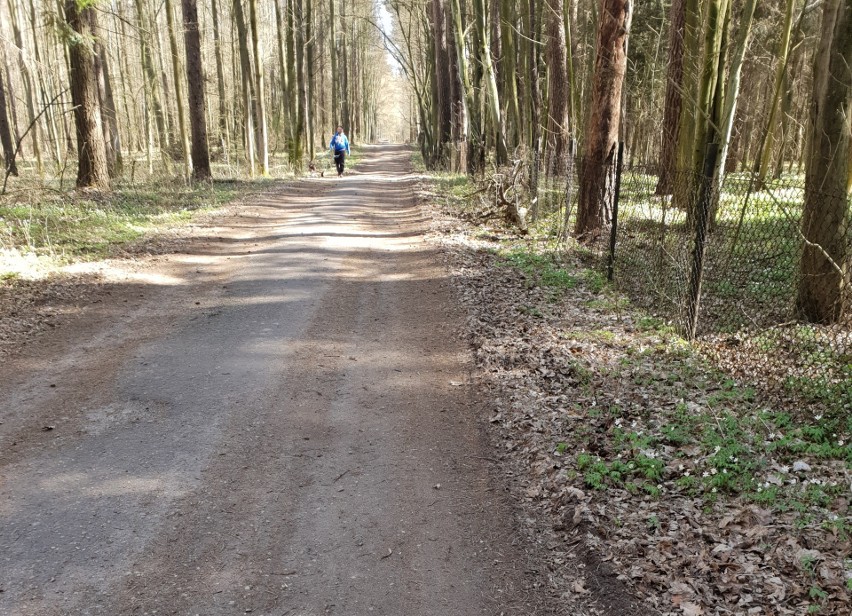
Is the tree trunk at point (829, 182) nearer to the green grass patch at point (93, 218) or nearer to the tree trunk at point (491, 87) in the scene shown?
the green grass patch at point (93, 218)

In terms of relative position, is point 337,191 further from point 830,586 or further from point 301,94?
point 830,586

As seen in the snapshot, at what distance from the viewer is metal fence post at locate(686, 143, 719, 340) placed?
6383mm

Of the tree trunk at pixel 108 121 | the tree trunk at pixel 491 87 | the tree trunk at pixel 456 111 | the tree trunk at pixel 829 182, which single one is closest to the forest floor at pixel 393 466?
the tree trunk at pixel 829 182

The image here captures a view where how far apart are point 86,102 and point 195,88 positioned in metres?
5.00

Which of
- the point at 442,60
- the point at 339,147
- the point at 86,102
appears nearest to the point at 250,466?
the point at 86,102

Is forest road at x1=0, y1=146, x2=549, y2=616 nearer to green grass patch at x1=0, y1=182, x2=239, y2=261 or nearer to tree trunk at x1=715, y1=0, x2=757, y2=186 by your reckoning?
green grass patch at x1=0, y1=182, x2=239, y2=261

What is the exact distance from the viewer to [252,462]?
4629mm

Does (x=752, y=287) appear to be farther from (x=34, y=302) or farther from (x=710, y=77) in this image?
(x=34, y=302)

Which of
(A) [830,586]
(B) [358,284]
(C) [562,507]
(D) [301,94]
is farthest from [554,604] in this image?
(D) [301,94]

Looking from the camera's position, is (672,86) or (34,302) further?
(672,86)

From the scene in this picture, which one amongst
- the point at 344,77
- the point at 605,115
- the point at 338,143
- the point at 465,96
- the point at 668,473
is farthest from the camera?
the point at 344,77

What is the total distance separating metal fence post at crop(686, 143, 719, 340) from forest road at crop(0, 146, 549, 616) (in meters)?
2.73

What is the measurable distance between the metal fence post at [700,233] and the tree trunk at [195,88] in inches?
683

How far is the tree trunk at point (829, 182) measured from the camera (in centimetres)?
611
